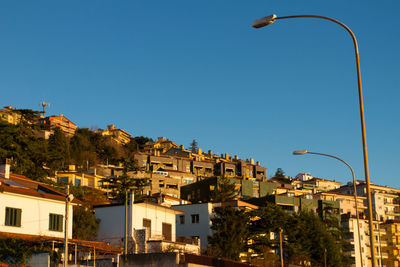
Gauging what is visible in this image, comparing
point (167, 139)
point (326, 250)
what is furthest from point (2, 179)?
point (167, 139)

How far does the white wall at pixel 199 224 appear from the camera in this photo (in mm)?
65375

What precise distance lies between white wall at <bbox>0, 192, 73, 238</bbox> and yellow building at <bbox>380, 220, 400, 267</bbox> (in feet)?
290

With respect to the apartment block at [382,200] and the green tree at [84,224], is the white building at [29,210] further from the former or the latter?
the apartment block at [382,200]

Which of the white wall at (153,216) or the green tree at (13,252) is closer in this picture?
the green tree at (13,252)

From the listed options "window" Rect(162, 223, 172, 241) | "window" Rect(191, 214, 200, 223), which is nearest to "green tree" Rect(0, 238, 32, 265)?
"window" Rect(162, 223, 172, 241)

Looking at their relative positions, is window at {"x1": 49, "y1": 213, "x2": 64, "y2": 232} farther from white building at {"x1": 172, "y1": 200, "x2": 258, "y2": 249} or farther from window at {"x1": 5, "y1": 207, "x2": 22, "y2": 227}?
white building at {"x1": 172, "y1": 200, "x2": 258, "y2": 249}

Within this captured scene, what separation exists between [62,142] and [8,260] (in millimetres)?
84068

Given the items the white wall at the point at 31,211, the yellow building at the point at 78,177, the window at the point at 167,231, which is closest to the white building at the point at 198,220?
the window at the point at 167,231

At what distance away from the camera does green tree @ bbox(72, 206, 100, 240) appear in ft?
158

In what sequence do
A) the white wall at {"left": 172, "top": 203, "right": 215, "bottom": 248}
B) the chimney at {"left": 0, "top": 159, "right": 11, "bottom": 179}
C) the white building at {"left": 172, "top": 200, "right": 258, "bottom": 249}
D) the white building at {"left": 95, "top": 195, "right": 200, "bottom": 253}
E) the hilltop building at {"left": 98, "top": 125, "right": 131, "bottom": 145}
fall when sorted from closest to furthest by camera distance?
the chimney at {"left": 0, "top": 159, "right": 11, "bottom": 179} < the white building at {"left": 95, "top": 195, "right": 200, "bottom": 253} < the white wall at {"left": 172, "top": 203, "right": 215, "bottom": 248} < the white building at {"left": 172, "top": 200, "right": 258, "bottom": 249} < the hilltop building at {"left": 98, "top": 125, "right": 131, "bottom": 145}

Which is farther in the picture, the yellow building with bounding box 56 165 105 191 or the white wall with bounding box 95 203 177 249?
the yellow building with bounding box 56 165 105 191

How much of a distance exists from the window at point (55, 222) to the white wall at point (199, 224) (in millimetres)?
25563

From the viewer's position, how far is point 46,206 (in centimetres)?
4047

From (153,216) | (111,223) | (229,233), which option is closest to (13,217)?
(111,223)
